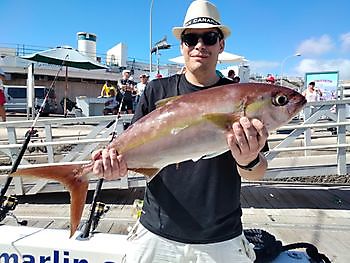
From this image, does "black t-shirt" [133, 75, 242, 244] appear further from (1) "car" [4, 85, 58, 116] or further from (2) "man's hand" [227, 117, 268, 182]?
(1) "car" [4, 85, 58, 116]

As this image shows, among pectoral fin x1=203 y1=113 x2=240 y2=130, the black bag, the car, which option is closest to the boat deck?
the black bag

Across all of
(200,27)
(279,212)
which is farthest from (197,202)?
(279,212)

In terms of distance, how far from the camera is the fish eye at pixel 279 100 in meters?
1.49

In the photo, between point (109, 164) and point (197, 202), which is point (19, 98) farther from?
point (197, 202)

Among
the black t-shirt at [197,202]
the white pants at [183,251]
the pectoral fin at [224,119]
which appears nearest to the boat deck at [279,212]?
the white pants at [183,251]

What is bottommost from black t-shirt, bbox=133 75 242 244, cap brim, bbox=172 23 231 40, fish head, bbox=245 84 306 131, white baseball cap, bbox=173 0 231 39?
black t-shirt, bbox=133 75 242 244

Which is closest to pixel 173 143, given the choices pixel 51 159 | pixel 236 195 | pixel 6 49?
pixel 236 195

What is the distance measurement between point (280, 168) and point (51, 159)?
11.4 ft

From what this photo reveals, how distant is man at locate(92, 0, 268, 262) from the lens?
1.66 metres

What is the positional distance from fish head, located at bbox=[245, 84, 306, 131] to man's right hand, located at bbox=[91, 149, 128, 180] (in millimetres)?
620

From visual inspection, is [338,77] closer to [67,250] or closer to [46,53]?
[46,53]

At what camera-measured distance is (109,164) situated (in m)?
1.59

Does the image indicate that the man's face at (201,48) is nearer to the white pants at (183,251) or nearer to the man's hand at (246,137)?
the man's hand at (246,137)

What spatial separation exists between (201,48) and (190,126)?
0.46 m
